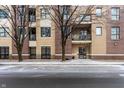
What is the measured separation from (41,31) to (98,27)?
6.57 ft

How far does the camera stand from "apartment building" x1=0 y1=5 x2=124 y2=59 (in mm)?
8211

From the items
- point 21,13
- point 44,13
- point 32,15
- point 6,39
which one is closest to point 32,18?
point 32,15

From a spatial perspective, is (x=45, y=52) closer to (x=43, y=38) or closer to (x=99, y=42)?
(x=43, y=38)

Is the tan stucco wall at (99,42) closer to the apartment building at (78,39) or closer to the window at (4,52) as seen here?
the apartment building at (78,39)

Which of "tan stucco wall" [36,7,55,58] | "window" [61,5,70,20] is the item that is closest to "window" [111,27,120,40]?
"window" [61,5,70,20]

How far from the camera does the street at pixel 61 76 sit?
5.44 meters

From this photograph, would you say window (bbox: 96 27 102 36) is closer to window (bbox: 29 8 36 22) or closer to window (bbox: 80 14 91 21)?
window (bbox: 80 14 91 21)

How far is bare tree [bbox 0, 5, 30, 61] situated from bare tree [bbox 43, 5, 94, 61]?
85 cm

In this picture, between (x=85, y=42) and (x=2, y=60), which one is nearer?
(x=2, y=60)

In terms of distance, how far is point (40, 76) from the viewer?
6.34m

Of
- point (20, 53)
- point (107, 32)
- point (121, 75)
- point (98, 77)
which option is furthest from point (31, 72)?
point (107, 32)

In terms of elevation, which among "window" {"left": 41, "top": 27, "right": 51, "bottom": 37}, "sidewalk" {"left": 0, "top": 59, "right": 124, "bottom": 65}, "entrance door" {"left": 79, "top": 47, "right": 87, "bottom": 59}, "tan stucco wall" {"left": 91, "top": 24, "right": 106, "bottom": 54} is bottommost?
"sidewalk" {"left": 0, "top": 59, "right": 124, "bottom": 65}
